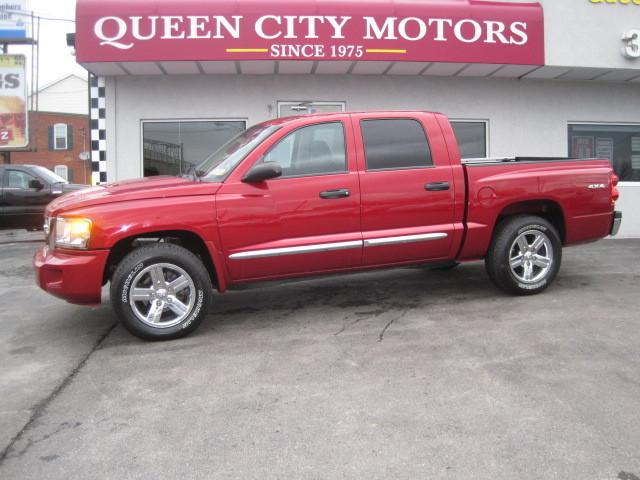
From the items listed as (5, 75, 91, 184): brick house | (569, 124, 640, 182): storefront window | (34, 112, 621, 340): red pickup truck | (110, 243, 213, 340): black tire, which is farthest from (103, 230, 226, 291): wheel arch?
(5, 75, 91, 184): brick house

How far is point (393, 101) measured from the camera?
9.98 meters

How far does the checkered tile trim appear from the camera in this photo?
377 inches

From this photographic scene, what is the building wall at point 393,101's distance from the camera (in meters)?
9.59

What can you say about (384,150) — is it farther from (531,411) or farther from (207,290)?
(531,411)

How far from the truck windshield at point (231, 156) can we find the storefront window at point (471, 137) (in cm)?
580

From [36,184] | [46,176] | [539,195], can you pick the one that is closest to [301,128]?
[539,195]

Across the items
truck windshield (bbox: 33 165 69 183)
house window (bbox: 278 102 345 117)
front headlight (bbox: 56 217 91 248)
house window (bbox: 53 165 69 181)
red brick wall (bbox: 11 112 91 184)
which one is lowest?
A: front headlight (bbox: 56 217 91 248)

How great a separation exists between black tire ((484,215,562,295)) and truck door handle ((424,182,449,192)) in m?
0.82

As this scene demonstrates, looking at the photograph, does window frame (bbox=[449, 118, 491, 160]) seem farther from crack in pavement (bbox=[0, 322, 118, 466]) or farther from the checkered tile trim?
crack in pavement (bbox=[0, 322, 118, 466])

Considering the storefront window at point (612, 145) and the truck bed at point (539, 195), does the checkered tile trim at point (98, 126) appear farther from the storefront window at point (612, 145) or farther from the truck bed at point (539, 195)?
the storefront window at point (612, 145)

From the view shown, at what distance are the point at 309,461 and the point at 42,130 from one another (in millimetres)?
39283

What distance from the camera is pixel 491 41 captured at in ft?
28.7

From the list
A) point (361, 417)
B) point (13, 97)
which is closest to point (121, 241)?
point (361, 417)

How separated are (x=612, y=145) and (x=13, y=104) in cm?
1597
